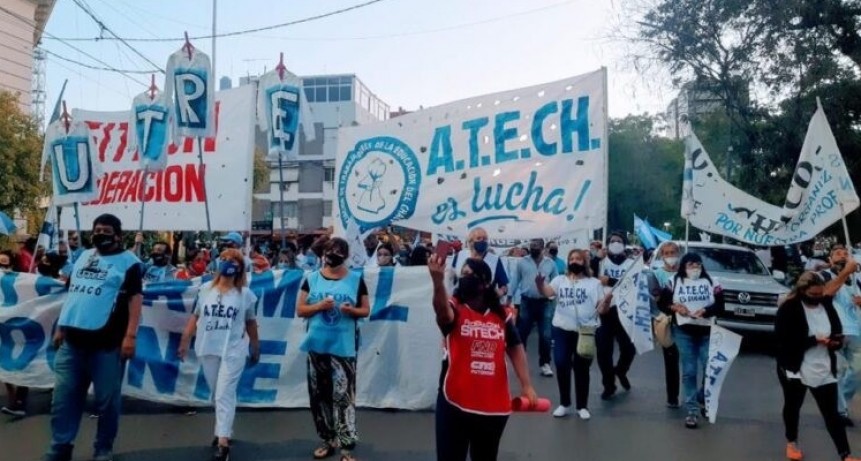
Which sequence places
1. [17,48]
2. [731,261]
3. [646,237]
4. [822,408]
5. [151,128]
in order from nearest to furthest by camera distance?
[822,408] → [151,128] → [731,261] → [646,237] → [17,48]

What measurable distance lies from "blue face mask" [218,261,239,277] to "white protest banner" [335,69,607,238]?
2.81 m

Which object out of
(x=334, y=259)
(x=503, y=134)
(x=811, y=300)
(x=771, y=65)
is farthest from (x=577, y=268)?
(x=771, y=65)

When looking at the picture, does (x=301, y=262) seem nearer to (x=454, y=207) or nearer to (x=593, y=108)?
(x=454, y=207)

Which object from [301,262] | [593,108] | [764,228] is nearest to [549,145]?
[593,108]

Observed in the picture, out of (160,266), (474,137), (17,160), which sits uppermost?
(17,160)

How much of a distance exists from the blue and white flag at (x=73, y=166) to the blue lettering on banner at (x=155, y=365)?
2.11 m

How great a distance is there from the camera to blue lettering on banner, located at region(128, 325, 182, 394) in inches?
313

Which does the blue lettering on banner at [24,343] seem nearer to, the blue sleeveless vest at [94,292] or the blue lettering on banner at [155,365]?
the blue lettering on banner at [155,365]

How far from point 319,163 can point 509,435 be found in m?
56.6

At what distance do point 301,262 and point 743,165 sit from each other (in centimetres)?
1469

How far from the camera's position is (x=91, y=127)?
1177 centimetres

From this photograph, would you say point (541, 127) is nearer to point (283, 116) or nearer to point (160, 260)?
point (283, 116)

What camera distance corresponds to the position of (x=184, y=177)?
35.4ft

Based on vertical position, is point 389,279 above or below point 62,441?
above
